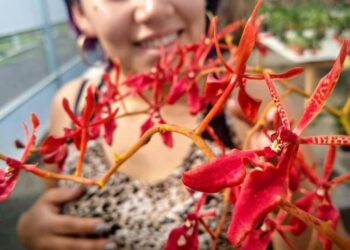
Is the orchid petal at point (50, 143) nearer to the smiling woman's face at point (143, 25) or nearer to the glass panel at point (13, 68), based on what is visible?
the glass panel at point (13, 68)

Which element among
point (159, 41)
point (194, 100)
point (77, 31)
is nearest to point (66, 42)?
point (77, 31)

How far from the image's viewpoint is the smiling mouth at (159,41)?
0.50 m

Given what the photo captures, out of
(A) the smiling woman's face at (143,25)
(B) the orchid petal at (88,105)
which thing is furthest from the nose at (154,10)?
(B) the orchid petal at (88,105)

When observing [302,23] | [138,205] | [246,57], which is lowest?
[302,23]

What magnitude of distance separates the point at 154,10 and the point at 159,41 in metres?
0.06

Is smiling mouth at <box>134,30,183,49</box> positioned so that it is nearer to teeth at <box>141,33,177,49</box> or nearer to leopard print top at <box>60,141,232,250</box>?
teeth at <box>141,33,177,49</box>

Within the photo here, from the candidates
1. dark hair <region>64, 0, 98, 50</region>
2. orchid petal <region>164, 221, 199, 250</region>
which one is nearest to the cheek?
dark hair <region>64, 0, 98, 50</region>

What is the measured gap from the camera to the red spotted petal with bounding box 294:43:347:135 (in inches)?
4.4

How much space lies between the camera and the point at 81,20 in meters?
0.65

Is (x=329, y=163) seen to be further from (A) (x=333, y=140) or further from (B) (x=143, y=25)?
(B) (x=143, y=25)

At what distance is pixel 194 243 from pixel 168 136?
10cm

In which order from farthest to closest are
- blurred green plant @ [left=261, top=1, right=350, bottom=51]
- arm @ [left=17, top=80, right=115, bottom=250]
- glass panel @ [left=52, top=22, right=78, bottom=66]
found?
blurred green plant @ [left=261, top=1, right=350, bottom=51] → glass panel @ [left=52, top=22, right=78, bottom=66] → arm @ [left=17, top=80, right=115, bottom=250]

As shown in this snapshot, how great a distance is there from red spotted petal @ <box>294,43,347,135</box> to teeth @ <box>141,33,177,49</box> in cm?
39

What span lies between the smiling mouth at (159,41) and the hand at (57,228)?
0.21 metres
